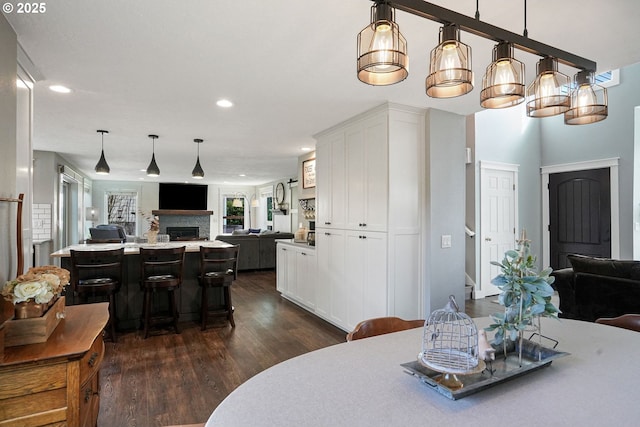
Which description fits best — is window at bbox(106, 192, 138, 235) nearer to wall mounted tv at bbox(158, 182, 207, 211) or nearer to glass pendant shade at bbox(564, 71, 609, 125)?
wall mounted tv at bbox(158, 182, 207, 211)

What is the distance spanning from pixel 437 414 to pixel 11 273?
233 cm

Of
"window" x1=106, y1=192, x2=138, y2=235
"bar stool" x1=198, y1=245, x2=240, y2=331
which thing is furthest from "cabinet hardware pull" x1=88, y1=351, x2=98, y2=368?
"window" x1=106, y1=192, x2=138, y2=235

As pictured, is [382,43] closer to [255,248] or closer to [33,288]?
[33,288]

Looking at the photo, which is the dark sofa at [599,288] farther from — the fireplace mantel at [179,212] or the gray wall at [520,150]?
the fireplace mantel at [179,212]

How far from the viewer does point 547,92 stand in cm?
144

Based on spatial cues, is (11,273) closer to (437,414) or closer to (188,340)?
(188,340)

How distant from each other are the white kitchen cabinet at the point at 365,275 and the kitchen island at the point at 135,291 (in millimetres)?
1835

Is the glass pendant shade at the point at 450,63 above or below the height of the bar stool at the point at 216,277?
above

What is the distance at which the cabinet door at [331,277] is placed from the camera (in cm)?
388

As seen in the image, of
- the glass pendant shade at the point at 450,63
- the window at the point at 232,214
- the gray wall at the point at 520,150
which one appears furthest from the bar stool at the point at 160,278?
the window at the point at 232,214

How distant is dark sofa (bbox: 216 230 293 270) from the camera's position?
25.2ft

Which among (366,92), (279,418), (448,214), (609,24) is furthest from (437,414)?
(448,214)

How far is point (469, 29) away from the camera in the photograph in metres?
1.17

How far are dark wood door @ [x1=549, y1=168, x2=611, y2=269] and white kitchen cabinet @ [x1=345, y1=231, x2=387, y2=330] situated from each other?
4.53 meters
